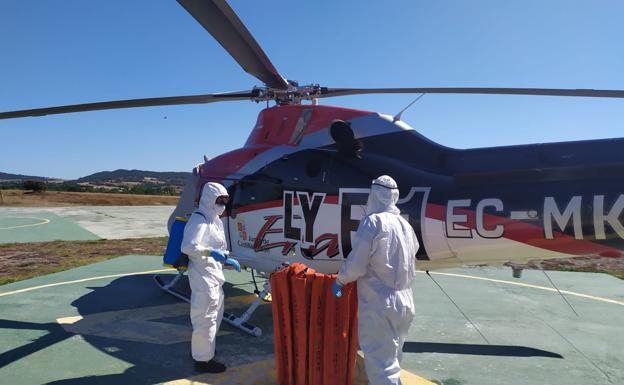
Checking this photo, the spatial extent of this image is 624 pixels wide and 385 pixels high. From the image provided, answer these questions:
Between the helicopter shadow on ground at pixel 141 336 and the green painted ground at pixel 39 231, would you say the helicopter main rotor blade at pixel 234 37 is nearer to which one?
the helicopter shadow on ground at pixel 141 336

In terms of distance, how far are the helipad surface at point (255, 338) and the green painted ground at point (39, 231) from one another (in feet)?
26.2

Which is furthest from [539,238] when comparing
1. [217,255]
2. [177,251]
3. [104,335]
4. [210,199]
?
[104,335]

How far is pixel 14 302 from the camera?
7.11m

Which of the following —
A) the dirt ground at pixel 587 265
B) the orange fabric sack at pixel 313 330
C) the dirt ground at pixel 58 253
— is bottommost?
the dirt ground at pixel 58 253

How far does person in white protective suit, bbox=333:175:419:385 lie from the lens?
143 inches

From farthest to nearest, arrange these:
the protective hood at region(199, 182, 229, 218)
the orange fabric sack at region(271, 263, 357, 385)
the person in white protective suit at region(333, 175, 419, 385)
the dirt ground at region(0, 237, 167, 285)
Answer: the dirt ground at region(0, 237, 167, 285), the protective hood at region(199, 182, 229, 218), the orange fabric sack at region(271, 263, 357, 385), the person in white protective suit at region(333, 175, 419, 385)

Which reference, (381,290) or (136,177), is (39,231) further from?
(136,177)

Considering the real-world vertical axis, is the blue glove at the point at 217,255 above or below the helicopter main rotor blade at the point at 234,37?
below

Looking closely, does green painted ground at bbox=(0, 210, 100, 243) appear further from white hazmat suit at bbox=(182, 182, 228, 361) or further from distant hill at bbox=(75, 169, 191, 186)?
distant hill at bbox=(75, 169, 191, 186)

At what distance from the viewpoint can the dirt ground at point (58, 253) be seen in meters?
9.78

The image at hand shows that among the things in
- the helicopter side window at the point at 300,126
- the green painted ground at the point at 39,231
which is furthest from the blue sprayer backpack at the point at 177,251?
the green painted ground at the point at 39,231

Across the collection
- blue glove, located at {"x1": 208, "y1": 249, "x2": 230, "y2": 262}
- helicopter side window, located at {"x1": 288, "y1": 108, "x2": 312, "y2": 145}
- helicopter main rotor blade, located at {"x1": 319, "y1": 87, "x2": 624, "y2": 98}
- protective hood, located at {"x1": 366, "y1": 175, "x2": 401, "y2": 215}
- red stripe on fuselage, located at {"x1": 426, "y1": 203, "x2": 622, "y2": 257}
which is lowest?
blue glove, located at {"x1": 208, "y1": 249, "x2": 230, "y2": 262}

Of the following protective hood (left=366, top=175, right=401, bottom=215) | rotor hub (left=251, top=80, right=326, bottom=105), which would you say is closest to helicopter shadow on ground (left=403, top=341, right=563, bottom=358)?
protective hood (left=366, top=175, right=401, bottom=215)

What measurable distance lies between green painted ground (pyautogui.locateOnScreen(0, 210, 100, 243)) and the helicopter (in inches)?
426
